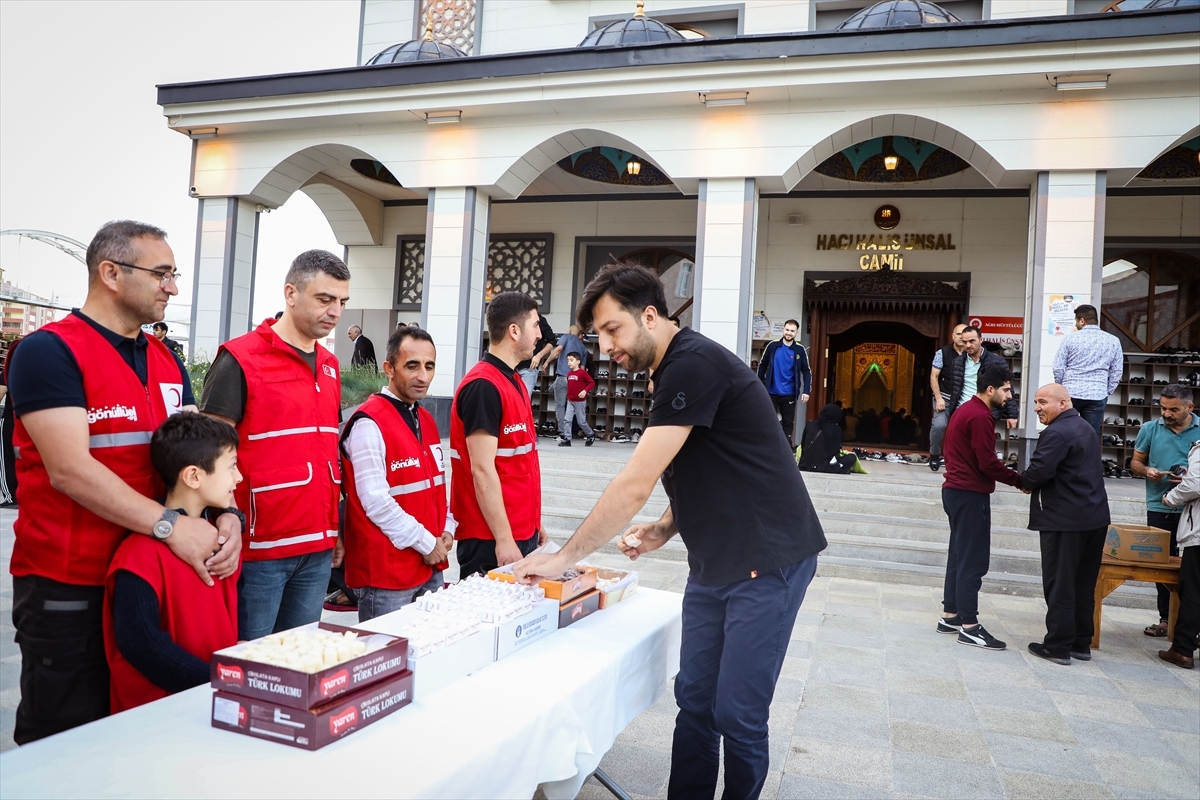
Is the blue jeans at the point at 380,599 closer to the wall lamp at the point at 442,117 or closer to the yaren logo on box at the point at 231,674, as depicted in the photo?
the yaren logo on box at the point at 231,674

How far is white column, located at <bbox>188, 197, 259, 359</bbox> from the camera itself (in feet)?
39.8

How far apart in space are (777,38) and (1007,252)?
5759 millimetres

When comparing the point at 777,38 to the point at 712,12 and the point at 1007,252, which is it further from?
the point at 1007,252

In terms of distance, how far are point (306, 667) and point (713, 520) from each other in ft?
4.11

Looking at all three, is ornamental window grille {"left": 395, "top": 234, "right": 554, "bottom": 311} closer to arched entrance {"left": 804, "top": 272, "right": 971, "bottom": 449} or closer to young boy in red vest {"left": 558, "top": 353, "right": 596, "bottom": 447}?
young boy in red vest {"left": 558, "top": 353, "right": 596, "bottom": 447}

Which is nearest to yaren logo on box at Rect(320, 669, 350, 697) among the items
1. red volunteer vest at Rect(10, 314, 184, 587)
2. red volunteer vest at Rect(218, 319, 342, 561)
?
red volunteer vest at Rect(10, 314, 184, 587)

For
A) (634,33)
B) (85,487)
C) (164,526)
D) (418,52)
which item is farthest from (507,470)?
(418,52)

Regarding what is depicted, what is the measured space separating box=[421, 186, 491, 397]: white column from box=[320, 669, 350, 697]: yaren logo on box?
31.3 feet

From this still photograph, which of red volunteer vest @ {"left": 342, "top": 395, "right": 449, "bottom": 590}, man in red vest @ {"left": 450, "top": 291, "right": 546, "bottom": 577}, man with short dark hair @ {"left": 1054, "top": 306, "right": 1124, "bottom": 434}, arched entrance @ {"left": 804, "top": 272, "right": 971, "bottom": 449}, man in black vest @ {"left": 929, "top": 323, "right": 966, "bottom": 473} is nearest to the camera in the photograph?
red volunteer vest @ {"left": 342, "top": 395, "right": 449, "bottom": 590}

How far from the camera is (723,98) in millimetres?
9969

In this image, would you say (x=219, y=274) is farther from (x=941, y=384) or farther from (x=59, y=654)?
(x=59, y=654)

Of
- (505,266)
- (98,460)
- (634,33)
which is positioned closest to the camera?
(98,460)

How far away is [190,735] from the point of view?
65.8 inches

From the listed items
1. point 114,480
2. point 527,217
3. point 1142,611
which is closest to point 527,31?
point 527,217
